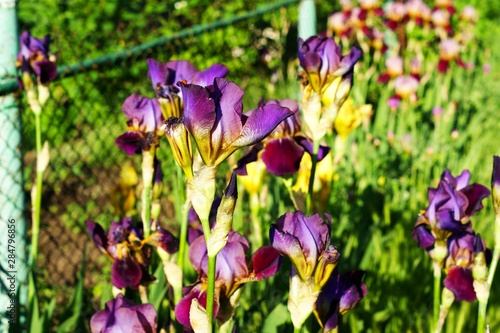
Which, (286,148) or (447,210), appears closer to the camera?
(447,210)

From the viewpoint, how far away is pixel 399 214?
8.41ft

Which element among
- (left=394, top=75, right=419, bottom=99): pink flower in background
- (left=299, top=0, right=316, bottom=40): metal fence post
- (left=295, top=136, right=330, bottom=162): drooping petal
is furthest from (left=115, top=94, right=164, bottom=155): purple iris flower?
(left=299, top=0, right=316, bottom=40): metal fence post

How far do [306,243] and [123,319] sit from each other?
1.09 feet

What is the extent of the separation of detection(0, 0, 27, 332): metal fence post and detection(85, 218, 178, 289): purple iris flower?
0.63 m

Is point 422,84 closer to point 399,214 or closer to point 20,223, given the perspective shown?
point 399,214

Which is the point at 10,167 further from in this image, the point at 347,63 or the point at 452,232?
the point at 452,232

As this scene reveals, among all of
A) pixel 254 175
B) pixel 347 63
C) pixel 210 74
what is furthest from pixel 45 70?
pixel 347 63

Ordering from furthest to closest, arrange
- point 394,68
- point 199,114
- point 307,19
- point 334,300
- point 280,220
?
point 307,19
point 394,68
point 334,300
point 280,220
point 199,114

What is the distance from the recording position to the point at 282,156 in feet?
4.59

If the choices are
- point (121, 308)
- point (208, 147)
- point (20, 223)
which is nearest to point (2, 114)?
point (20, 223)

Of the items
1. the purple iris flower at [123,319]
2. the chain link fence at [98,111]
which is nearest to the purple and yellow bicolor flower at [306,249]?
the purple iris flower at [123,319]

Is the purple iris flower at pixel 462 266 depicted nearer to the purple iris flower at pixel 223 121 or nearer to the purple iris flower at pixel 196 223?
the purple iris flower at pixel 196 223

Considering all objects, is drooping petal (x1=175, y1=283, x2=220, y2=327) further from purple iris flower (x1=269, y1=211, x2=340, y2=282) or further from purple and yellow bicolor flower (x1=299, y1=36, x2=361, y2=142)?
purple and yellow bicolor flower (x1=299, y1=36, x2=361, y2=142)

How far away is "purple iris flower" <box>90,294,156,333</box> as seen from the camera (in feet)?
3.27
